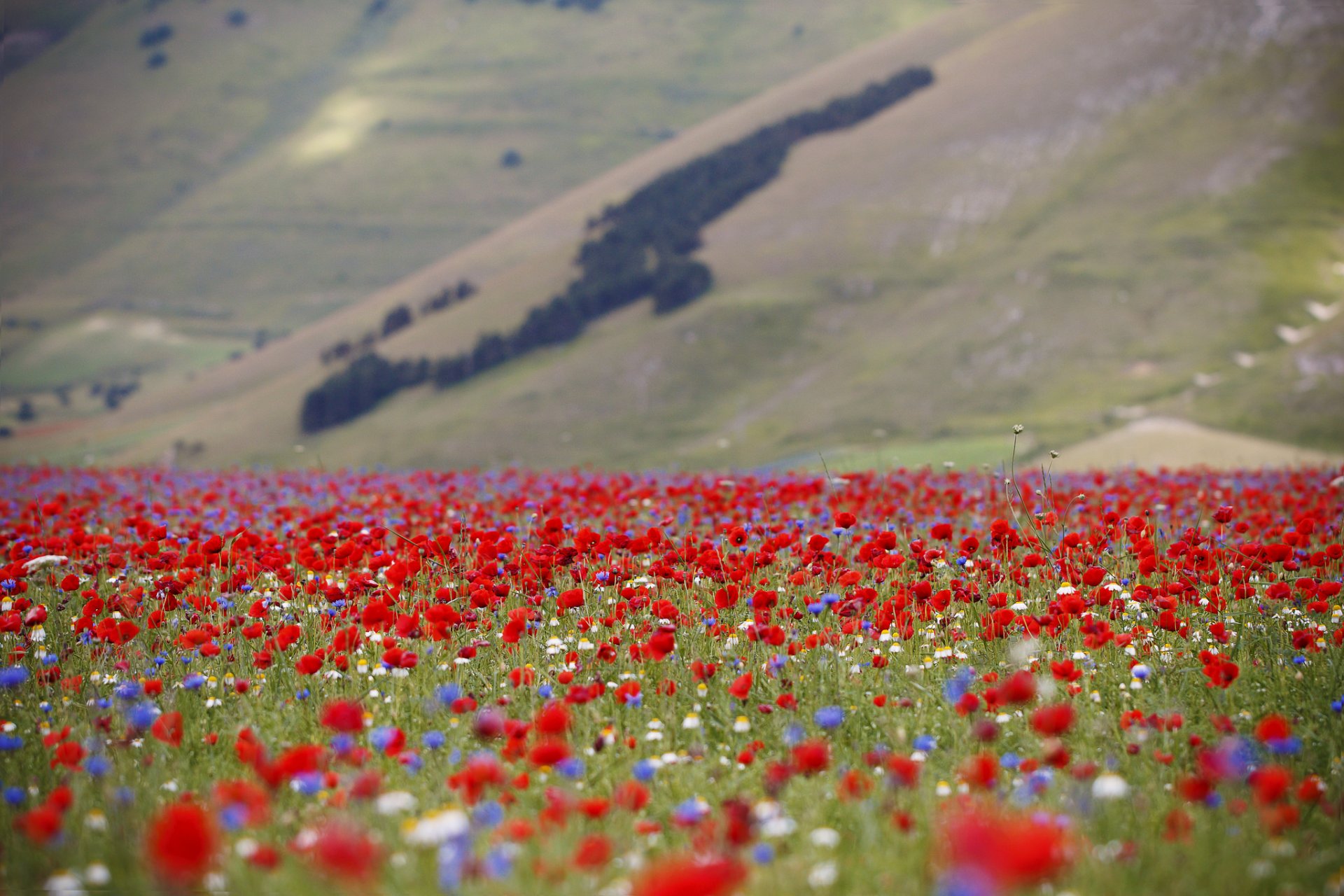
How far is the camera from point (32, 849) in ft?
11.7

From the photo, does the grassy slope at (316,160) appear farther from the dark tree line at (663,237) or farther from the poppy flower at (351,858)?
the poppy flower at (351,858)

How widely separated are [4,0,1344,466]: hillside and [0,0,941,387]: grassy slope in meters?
69.5

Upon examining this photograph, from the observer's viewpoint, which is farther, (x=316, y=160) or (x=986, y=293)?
(x=316, y=160)

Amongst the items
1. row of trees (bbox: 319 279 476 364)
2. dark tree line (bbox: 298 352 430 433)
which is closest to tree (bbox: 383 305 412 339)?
row of trees (bbox: 319 279 476 364)

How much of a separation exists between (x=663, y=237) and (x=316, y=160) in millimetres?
112451

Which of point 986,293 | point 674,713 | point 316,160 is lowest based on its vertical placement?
point 986,293

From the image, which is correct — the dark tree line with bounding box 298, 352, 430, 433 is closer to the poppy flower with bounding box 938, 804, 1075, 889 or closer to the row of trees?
the row of trees

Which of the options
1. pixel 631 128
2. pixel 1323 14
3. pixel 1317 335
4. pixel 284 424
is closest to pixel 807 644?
pixel 1317 335

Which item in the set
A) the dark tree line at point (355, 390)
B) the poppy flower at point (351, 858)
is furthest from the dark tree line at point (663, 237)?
the poppy flower at point (351, 858)

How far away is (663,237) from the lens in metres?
67.6

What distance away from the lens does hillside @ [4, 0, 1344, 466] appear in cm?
4178

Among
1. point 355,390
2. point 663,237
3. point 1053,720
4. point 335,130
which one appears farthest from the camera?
point 335,130

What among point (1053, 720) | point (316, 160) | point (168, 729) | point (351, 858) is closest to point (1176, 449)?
point (1053, 720)

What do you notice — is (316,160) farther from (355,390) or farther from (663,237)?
(355,390)
